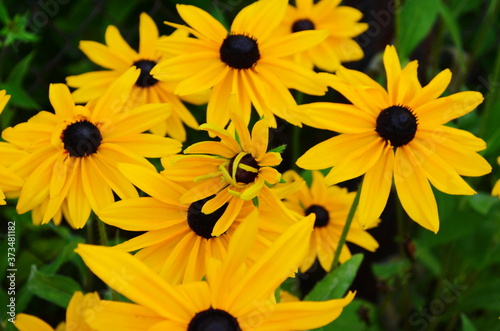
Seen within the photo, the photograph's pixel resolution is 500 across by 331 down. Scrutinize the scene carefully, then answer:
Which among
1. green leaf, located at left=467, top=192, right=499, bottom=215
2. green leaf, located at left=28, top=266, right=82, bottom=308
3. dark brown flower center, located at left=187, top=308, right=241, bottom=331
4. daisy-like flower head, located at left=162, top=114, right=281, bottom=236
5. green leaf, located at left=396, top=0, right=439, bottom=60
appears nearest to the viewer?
dark brown flower center, located at left=187, top=308, right=241, bottom=331

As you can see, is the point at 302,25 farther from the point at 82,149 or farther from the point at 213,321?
the point at 213,321

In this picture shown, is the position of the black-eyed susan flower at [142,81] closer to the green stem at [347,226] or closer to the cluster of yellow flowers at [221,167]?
the cluster of yellow flowers at [221,167]

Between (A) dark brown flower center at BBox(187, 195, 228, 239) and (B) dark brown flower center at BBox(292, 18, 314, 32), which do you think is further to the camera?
(B) dark brown flower center at BBox(292, 18, 314, 32)

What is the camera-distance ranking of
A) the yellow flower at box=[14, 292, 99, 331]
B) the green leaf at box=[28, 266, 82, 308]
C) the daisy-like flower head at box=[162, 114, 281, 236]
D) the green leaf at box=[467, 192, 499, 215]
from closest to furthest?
the daisy-like flower head at box=[162, 114, 281, 236], the yellow flower at box=[14, 292, 99, 331], the green leaf at box=[28, 266, 82, 308], the green leaf at box=[467, 192, 499, 215]

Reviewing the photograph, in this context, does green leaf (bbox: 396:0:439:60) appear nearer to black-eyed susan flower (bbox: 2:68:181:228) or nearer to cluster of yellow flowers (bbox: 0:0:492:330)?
cluster of yellow flowers (bbox: 0:0:492:330)

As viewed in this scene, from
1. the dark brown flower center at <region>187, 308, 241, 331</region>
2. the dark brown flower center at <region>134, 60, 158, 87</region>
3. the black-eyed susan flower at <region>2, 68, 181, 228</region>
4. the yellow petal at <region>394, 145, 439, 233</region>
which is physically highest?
the dark brown flower center at <region>134, 60, 158, 87</region>

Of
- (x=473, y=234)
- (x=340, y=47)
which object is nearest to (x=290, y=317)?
(x=340, y=47)

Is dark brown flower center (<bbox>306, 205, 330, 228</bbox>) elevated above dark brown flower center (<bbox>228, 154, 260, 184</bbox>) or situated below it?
above

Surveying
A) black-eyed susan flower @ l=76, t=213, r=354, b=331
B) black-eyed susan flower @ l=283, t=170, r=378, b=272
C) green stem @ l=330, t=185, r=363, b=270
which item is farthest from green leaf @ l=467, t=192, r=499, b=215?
black-eyed susan flower @ l=76, t=213, r=354, b=331

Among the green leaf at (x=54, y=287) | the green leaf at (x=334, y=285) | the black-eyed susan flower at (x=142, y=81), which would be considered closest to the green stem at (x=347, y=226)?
the green leaf at (x=334, y=285)
